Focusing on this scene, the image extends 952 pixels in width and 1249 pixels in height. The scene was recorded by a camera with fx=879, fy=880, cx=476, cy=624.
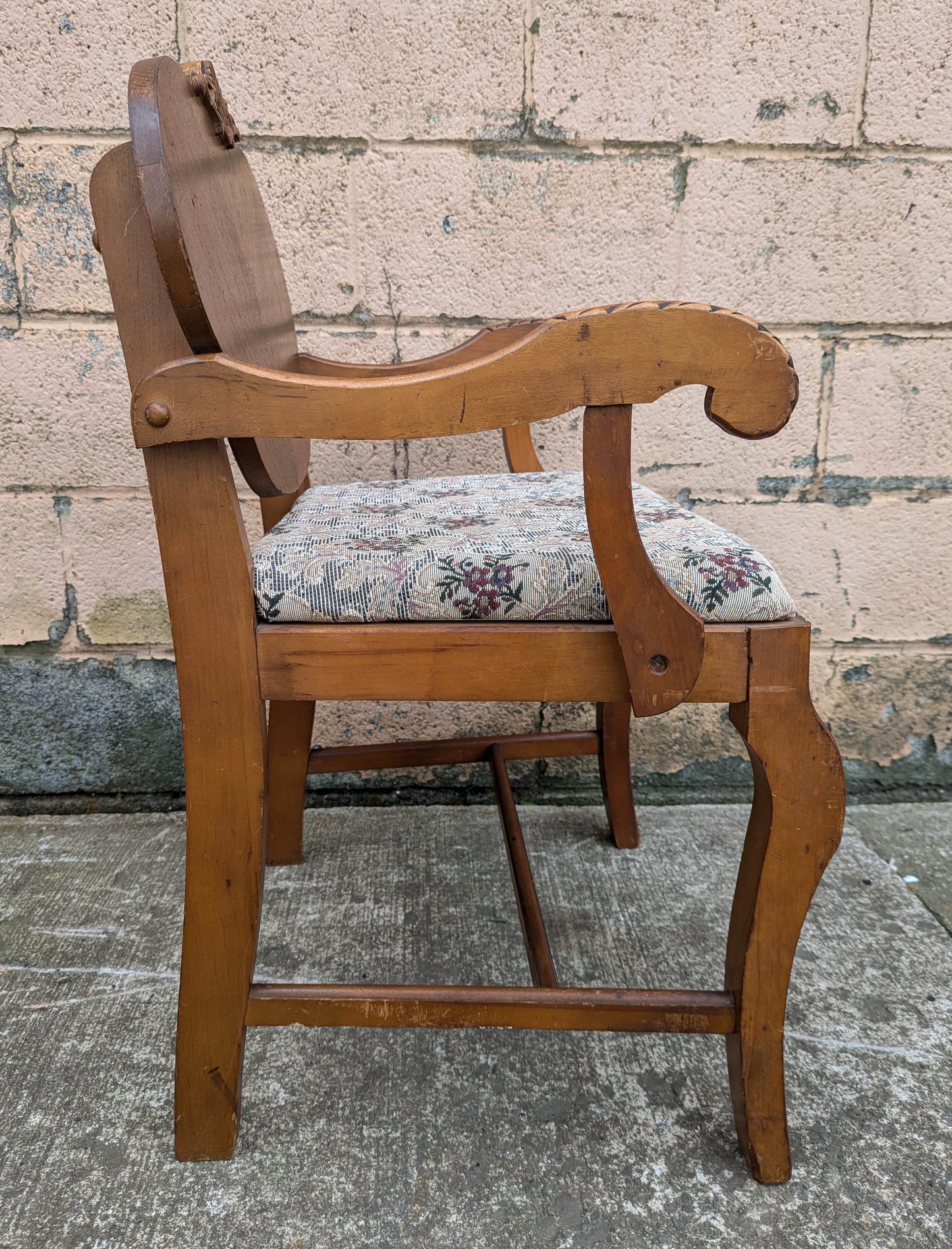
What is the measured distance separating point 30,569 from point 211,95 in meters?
1.18

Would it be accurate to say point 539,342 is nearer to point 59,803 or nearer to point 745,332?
point 745,332

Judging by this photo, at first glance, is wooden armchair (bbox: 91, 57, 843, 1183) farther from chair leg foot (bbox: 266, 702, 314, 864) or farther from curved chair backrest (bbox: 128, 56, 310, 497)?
chair leg foot (bbox: 266, 702, 314, 864)

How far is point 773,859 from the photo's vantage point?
976 millimetres

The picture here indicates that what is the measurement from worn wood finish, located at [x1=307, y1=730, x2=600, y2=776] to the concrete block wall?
284mm

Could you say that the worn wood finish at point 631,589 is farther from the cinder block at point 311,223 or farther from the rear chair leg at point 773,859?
the cinder block at point 311,223

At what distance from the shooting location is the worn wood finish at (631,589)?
85 centimetres

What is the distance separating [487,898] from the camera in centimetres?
158

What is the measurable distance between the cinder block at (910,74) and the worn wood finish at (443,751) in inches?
53.5

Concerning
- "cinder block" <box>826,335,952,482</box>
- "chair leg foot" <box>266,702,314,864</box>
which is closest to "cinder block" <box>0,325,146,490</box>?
"chair leg foot" <box>266,702,314,864</box>

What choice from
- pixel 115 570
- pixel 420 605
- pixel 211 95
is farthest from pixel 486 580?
pixel 115 570

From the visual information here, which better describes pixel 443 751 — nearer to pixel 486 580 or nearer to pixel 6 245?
pixel 486 580

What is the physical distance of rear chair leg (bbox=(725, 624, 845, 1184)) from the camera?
3.10 ft

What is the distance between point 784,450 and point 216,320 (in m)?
1.37

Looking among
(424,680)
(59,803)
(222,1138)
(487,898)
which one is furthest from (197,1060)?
(59,803)
